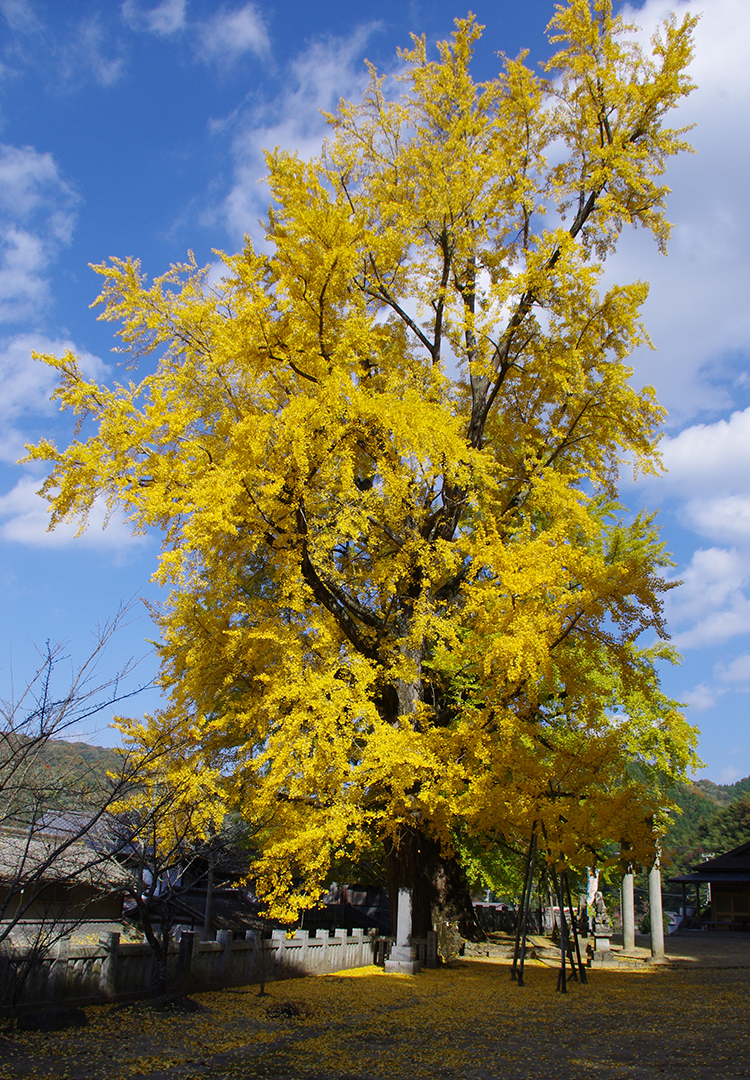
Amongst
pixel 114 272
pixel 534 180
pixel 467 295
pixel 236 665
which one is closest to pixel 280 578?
pixel 236 665

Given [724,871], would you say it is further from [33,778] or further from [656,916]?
[33,778]

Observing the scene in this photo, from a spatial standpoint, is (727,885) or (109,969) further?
(727,885)

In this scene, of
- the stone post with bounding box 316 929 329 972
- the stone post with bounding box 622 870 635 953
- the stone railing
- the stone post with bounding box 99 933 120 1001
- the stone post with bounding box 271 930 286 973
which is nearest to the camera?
the stone railing

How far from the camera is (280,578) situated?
11.4 metres

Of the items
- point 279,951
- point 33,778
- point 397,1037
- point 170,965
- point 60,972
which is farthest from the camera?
point 279,951

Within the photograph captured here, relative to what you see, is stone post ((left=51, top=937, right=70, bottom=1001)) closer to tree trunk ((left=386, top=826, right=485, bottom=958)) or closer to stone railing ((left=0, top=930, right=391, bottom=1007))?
stone railing ((left=0, top=930, right=391, bottom=1007))

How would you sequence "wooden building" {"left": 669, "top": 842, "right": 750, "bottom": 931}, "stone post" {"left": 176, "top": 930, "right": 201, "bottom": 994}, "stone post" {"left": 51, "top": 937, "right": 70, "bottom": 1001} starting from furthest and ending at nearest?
1. "wooden building" {"left": 669, "top": 842, "right": 750, "bottom": 931}
2. "stone post" {"left": 176, "top": 930, "right": 201, "bottom": 994}
3. "stone post" {"left": 51, "top": 937, "right": 70, "bottom": 1001}

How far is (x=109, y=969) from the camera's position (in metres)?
7.36

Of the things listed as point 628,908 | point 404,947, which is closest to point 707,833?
point 628,908

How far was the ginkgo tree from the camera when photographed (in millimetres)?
9555

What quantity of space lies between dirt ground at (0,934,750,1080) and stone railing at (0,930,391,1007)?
0.25m

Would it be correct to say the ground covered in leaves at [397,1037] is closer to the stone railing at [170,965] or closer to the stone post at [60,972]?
the stone railing at [170,965]

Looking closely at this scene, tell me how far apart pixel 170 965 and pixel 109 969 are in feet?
3.28

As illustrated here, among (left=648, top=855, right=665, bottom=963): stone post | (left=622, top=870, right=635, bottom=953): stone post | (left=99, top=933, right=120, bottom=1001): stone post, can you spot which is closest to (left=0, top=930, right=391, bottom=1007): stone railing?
(left=99, top=933, right=120, bottom=1001): stone post
